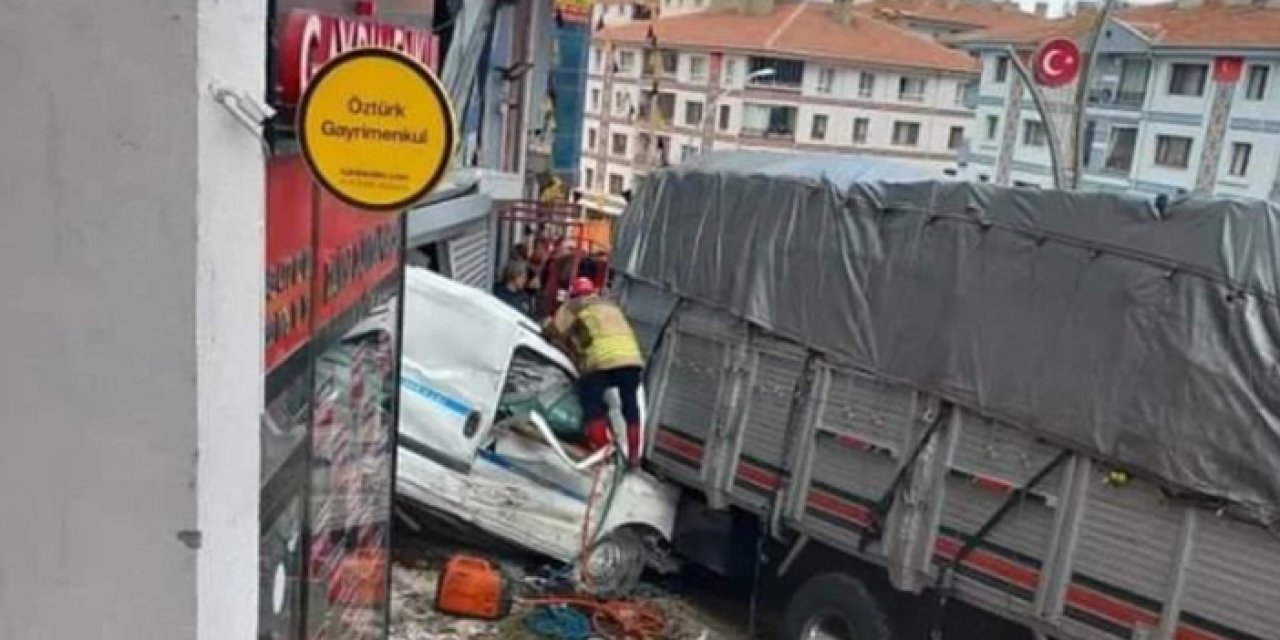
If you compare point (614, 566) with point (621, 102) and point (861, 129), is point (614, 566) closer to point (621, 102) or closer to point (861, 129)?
point (861, 129)

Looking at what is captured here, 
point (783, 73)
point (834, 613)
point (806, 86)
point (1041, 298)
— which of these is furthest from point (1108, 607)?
point (806, 86)

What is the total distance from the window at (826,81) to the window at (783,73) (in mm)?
774

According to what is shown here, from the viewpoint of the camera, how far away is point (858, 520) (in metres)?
6.88

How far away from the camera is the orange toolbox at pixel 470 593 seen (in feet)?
24.2

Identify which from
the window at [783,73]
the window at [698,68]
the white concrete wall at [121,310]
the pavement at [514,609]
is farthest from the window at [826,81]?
the white concrete wall at [121,310]

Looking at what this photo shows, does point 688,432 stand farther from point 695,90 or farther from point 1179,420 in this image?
point 695,90

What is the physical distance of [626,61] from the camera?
54.1 m

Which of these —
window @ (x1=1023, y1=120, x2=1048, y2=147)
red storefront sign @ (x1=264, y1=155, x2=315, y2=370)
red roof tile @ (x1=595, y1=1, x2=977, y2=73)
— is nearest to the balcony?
window @ (x1=1023, y1=120, x2=1048, y2=147)

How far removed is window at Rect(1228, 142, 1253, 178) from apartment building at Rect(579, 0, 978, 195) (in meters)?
17.0

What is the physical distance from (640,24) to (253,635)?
5648cm

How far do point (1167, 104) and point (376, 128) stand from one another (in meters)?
32.2

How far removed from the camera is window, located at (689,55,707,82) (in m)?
48.3

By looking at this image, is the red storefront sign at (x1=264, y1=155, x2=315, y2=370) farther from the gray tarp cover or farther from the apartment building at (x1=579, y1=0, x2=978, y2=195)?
the apartment building at (x1=579, y1=0, x2=978, y2=195)

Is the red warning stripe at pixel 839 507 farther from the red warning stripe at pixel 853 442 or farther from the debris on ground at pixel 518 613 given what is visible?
the debris on ground at pixel 518 613
